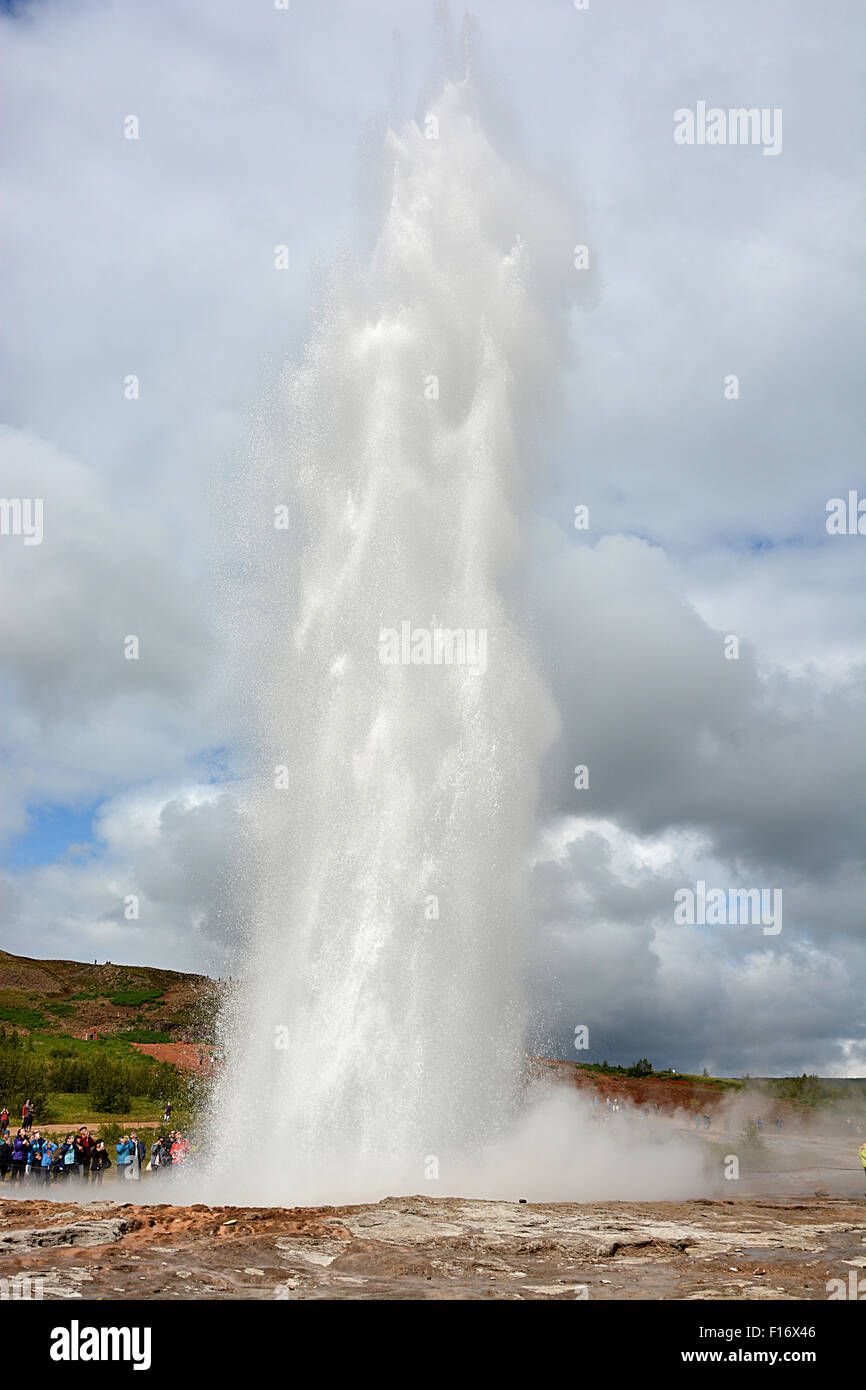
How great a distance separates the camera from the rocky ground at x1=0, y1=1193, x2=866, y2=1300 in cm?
978

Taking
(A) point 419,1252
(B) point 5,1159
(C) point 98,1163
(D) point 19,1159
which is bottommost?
(B) point 5,1159

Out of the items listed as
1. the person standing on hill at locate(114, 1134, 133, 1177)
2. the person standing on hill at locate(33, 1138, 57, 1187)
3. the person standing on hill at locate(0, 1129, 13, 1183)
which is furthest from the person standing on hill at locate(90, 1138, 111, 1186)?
the person standing on hill at locate(0, 1129, 13, 1183)

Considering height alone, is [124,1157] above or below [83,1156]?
above

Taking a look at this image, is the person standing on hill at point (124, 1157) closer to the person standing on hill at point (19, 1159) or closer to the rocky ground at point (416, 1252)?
the person standing on hill at point (19, 1159)

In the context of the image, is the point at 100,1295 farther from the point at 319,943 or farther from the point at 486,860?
the point at 486,860

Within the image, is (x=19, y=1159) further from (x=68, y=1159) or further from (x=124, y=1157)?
(x=124, y=1157)

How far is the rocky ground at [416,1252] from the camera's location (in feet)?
32.1

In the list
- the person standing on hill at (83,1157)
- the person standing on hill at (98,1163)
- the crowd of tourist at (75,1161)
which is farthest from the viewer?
the person standing on hill at (83,1157)

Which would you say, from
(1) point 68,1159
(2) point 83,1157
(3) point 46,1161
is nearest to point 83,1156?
(2) point 83,1157

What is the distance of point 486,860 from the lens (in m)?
19.6

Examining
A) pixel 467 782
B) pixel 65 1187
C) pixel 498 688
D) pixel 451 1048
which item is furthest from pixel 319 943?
pixel 65 1187

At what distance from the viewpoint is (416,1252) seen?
11.5 meters

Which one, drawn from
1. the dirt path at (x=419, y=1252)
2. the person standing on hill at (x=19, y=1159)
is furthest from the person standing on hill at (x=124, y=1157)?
the dirt path at (x=419, y=1252)

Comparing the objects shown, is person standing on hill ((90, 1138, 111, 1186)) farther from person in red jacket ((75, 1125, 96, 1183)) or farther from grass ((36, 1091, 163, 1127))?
grass ((36, 1091, 163, 1127))
